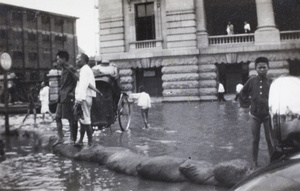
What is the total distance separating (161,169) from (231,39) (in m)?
17.8

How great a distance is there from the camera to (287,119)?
201cm

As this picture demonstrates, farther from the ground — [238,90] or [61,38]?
[61,38]

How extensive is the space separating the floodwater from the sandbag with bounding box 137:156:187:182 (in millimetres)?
89

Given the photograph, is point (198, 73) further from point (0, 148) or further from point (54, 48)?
point (54, 48)

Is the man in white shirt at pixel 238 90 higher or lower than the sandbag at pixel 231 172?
higher

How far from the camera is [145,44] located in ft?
73.2

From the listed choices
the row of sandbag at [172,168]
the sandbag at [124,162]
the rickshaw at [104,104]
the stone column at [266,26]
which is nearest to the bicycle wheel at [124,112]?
the rickshaw at [104,104]

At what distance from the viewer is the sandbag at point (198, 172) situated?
15.1ft

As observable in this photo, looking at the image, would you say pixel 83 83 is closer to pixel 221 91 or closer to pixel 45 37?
pixel 221 91

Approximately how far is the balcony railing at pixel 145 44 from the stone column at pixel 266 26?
565cm

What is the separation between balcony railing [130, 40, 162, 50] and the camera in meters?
21.9

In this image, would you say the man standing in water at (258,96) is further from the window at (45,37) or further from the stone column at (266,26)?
the window at (45,37)

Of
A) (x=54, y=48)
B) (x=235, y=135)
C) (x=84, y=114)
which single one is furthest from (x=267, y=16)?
(x=54, y=48)

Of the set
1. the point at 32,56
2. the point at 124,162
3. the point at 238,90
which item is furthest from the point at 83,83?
the point at 32,56
